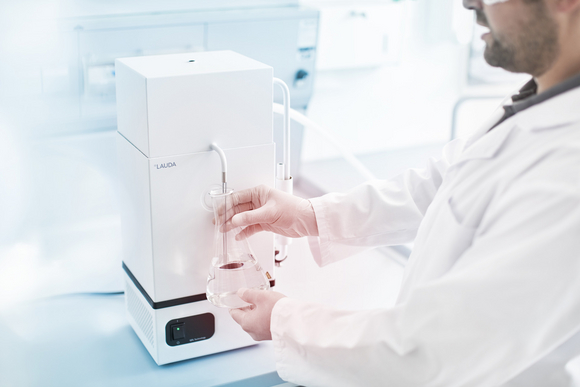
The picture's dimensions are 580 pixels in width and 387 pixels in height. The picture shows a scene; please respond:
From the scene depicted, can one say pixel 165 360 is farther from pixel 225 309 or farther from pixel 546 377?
pixel 546 377

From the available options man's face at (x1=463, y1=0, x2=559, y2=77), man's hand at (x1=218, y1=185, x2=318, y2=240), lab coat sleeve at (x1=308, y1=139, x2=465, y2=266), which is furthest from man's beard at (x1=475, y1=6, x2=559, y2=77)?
man's hand at (x1=218, y1=185, x2=318, y2=240)

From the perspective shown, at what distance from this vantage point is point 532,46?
808mm

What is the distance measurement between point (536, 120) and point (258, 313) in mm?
544

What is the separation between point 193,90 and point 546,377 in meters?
0.74

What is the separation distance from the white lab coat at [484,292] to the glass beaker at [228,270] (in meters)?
0.13

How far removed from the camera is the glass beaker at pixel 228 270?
41.5 inches

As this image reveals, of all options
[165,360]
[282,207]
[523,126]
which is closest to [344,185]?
[282,207]

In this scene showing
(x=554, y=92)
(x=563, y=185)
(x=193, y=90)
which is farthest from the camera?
(x=193, y=90)

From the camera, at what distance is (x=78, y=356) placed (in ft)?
3.64

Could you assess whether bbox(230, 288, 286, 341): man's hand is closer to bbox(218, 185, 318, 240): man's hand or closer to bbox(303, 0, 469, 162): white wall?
bbox(218, 185, 318, 240): man's hand

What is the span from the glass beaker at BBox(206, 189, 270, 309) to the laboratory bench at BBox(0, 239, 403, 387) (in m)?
0.13

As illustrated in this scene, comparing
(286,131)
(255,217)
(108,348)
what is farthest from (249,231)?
(108,348)

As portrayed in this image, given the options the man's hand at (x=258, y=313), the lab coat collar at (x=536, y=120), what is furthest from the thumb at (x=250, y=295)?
the lab coat collar at (x=536, y=120)

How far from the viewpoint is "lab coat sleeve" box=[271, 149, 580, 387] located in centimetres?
73
